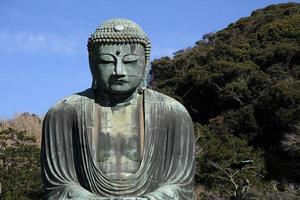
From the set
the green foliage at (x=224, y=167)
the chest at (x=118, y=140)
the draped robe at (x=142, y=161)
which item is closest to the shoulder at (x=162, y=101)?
the draped robe at (x=142, y=161)

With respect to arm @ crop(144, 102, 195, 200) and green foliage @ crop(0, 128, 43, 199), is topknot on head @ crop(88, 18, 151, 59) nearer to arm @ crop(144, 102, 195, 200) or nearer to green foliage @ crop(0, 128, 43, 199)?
arm @ crop(144, 102, 195, 200)

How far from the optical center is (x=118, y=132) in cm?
677

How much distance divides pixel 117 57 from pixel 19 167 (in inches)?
954

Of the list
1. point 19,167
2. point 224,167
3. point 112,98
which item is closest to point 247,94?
point 224,167

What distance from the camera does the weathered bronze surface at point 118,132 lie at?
21.8 feet

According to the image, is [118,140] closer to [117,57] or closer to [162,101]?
[162,101]

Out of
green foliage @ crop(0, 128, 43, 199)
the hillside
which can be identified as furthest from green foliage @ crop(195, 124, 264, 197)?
green foliage @ crop(0, 128, 43, 199)

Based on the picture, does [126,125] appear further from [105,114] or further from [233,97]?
[233,97]

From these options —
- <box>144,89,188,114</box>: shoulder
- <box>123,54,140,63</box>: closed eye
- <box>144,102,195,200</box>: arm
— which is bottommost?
<box>144,102,195,200</box>: arm

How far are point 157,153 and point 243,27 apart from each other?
47.7m

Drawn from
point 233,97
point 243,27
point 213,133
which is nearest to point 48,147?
point 213,133

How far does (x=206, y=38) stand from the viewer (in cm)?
5622

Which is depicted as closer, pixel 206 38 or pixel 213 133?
pixel 213 133

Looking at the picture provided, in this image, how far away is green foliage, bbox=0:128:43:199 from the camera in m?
28.9
